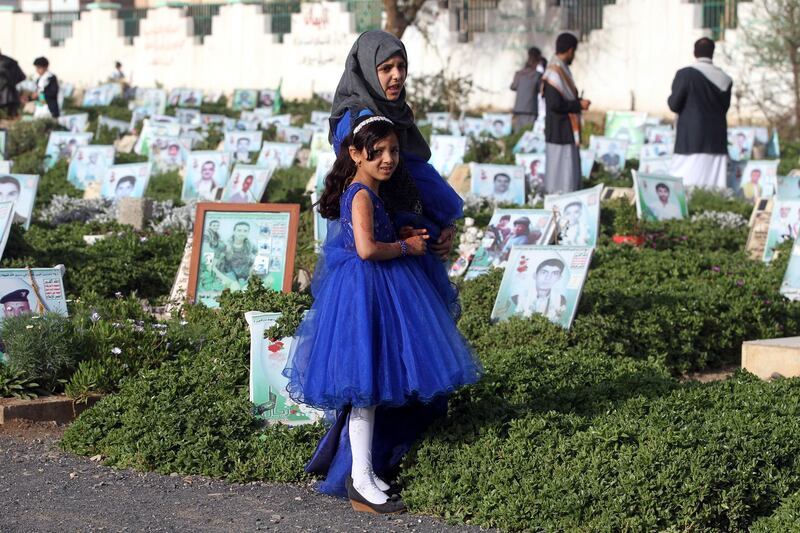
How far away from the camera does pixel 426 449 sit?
239 inches

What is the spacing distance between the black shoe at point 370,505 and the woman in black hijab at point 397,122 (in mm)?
Result: 1051

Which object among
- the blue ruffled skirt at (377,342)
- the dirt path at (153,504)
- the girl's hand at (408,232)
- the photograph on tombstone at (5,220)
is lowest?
the dirt path at (153,504)

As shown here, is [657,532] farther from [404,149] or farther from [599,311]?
[599,311]

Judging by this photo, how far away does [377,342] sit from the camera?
5.77 meters

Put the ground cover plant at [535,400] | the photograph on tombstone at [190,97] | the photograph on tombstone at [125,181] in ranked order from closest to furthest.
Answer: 1. the ground cover plant at [535,400]
2. the photograph on tombstone at [125,181]
3. the photograph on tombstone at [190,97]

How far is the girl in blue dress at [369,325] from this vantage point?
18.8 ft

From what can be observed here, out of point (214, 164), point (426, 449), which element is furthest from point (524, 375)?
point (214, 164)

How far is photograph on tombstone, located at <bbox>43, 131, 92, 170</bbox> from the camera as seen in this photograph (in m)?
19.0

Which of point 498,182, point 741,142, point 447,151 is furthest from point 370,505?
point 741,142

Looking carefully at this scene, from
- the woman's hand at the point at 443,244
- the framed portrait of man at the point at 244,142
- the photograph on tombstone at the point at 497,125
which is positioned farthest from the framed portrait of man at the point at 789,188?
the photograph on tombstone at the point at 497,125

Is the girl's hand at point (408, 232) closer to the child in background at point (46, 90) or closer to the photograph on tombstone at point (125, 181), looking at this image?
the photograph on tombstone at point (125, 181)

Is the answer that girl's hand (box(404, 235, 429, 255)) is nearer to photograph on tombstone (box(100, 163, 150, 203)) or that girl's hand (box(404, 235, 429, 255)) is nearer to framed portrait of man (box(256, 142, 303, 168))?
photograph on tombstone (box(100, 163, 150, 203))

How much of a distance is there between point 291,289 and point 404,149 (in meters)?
2.90

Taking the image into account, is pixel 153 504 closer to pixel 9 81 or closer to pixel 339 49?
pixel 9 81
